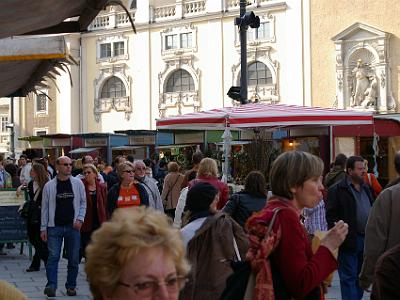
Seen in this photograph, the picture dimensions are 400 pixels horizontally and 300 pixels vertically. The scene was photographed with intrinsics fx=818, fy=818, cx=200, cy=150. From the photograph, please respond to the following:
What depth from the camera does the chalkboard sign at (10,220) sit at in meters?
13.9

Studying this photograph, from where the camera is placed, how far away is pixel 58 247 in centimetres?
1002

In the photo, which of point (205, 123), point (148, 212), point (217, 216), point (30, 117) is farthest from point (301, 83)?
point (148, 212)

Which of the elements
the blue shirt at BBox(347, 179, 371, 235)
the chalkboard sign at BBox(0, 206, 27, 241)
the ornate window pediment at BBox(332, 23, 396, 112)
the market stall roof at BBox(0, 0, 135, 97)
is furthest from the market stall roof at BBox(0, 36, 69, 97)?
the ornate window pediment at BBox(332, 23, 396, 112)

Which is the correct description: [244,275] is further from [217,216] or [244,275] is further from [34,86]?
[34,86]

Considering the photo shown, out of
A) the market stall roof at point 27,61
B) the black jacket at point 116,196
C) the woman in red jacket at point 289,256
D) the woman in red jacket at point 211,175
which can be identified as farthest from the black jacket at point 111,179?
the woman in red jacket at point 289,256

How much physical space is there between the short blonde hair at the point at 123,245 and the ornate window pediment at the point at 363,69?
36260 millimetres

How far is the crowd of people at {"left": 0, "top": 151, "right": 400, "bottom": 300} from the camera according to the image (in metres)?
2.53

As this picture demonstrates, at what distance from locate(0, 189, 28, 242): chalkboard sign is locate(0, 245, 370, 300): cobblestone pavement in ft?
1.47

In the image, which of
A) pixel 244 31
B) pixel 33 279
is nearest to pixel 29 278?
pixel 33 279

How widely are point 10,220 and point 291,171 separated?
10.4 metres

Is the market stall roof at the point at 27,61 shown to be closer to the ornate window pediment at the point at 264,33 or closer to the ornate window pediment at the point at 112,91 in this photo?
the ornate window pediment at the point at 264,33

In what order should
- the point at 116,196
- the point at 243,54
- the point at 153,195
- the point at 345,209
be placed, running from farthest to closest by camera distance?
1. the point at 243,54
2. the point at 153,195
3. the point at 116,196
4. the point at 345,209

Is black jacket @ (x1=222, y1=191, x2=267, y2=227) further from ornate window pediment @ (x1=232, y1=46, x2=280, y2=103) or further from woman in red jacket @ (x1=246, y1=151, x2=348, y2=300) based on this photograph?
ornate window pediment @ (x1=232, y1=46, x2=280, y2=103)

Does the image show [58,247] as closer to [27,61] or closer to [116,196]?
[116,196]
